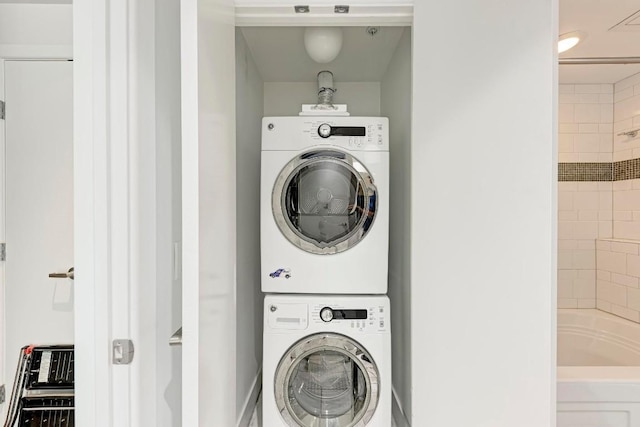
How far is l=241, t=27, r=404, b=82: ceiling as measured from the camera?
6.89ft

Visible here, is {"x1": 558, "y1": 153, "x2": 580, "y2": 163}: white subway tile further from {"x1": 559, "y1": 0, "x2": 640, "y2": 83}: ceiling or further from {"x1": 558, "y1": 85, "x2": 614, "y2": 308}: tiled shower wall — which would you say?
{"x1": 559, "y1": 0, "x2": 640, "y2": 83}: ceiling

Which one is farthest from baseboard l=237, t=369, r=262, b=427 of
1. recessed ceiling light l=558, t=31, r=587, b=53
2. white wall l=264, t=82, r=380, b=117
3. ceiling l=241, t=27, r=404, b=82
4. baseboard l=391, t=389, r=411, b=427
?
recessed ceiling light l=558, t=31, r=587, b=53

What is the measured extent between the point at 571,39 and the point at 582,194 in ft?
4.01

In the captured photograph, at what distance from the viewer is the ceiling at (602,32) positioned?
6.19ft

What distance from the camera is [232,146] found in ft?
4.64

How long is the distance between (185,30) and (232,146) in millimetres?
497

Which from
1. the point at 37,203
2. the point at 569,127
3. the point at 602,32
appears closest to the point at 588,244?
the point at 569,127

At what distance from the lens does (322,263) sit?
187cm

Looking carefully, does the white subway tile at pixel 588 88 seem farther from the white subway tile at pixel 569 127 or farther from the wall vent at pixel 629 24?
the wall vent at pixel 629 24

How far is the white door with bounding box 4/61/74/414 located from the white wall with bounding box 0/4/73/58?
0.21 feet

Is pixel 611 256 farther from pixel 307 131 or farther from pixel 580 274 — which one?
pixel 307 131

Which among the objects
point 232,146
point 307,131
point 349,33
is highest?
point 349,33

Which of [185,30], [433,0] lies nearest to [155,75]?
[185,30]

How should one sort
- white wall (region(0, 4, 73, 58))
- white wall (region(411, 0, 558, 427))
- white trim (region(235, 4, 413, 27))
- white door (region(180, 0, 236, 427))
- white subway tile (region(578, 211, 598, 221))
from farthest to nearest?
1. white subway tile (region(578, 211, 598, 221))
2. white wall (region(0, 4, 73, 58))
3. white trim (region(235, 4, 413, 27))
4. white wall (region(411, 0, 558, 427))
5. white door (region(180, 0, 236, 427))
